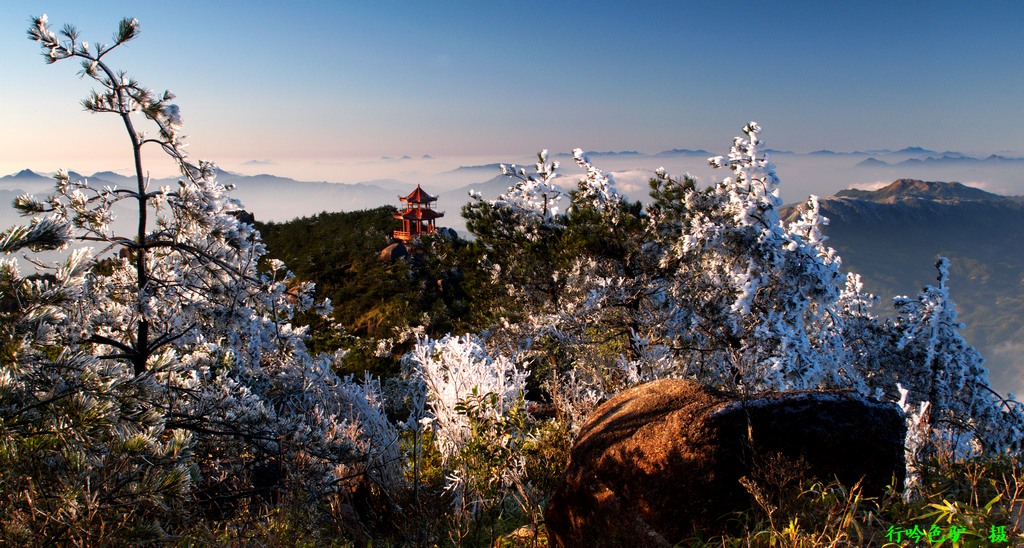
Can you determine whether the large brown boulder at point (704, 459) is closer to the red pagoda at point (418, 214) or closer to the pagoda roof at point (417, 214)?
the red pagoda at point (418, 214)

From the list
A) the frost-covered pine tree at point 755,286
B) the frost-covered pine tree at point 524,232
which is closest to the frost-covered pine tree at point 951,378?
the frost-covered pine tree at point 755,286

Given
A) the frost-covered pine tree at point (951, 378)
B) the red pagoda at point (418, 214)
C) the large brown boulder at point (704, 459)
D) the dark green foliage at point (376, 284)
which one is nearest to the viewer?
the large brown boulder at point (704, 459)

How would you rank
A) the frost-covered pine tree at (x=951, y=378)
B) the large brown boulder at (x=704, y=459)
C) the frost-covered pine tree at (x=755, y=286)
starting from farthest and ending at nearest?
1. the frost-covered pine tree at (x=951, y=378)
2. the frost-covered pine tree at (x=755, y=286)
3. the large brown boulder at (x=704, y=459)

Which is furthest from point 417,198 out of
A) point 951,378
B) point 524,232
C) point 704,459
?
point 704,459

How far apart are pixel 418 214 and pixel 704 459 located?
1503 inches

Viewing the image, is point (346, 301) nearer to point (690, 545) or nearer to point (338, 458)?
point (338, 458)

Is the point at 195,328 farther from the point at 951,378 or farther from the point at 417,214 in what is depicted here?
the point at 417,214

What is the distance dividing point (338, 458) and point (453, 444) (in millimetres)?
1376

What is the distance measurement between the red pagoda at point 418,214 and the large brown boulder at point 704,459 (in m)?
34.6

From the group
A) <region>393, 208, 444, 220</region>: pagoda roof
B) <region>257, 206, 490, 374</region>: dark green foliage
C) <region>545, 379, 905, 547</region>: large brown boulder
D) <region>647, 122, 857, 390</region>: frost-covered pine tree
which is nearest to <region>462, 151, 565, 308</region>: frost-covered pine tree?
<region>257, 206, 490, 374</region>: dark green foliage

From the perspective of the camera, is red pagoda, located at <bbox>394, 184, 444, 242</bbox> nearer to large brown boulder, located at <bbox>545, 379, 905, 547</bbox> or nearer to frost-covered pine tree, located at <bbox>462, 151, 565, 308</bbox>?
frost-covered pine tree, located at <bbox>462, 151, 565, 308</bbox>

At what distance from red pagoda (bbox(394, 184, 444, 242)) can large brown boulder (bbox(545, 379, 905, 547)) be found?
34.6 metres

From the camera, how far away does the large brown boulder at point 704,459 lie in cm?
378

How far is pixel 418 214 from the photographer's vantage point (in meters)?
40.8
